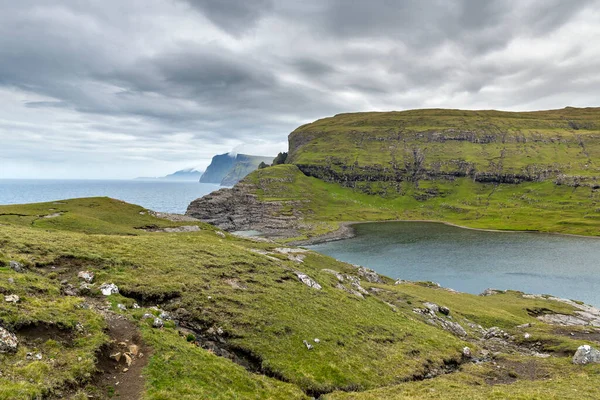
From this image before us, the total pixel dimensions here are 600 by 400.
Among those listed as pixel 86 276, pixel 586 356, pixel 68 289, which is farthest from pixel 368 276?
pixel 68 289

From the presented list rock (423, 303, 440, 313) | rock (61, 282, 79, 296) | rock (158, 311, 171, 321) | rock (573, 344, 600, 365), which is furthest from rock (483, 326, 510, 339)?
rock (61, 282, 79, 296)

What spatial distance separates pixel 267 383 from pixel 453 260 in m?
126

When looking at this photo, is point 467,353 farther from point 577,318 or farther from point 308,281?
point 577,318

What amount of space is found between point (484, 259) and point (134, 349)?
468 ft

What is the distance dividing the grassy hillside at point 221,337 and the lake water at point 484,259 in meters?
61.7

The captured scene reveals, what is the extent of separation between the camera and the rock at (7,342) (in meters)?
15.1

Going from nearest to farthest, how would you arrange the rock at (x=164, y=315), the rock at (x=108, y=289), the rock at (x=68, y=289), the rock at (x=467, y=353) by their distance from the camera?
the rock at (x=68, y=289) < the rock at (x=164, y=315) < the rock at (x=108, y=289) < the rock at (x=467, y=353)

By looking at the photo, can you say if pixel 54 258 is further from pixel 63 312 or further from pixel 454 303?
pixel 454 303

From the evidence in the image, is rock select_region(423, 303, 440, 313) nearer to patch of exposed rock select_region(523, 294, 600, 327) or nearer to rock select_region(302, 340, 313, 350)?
patch of exposed rock select_region(523, 294, 600, 327)

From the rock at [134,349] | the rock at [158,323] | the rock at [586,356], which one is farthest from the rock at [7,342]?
the rock at [586,356]

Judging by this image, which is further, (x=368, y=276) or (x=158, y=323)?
(x=368, y=276)

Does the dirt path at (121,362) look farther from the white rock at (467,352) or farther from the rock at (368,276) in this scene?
the rock at (368,276)

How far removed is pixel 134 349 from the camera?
18953 millimetres

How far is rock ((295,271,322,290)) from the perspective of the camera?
40.0 meters
